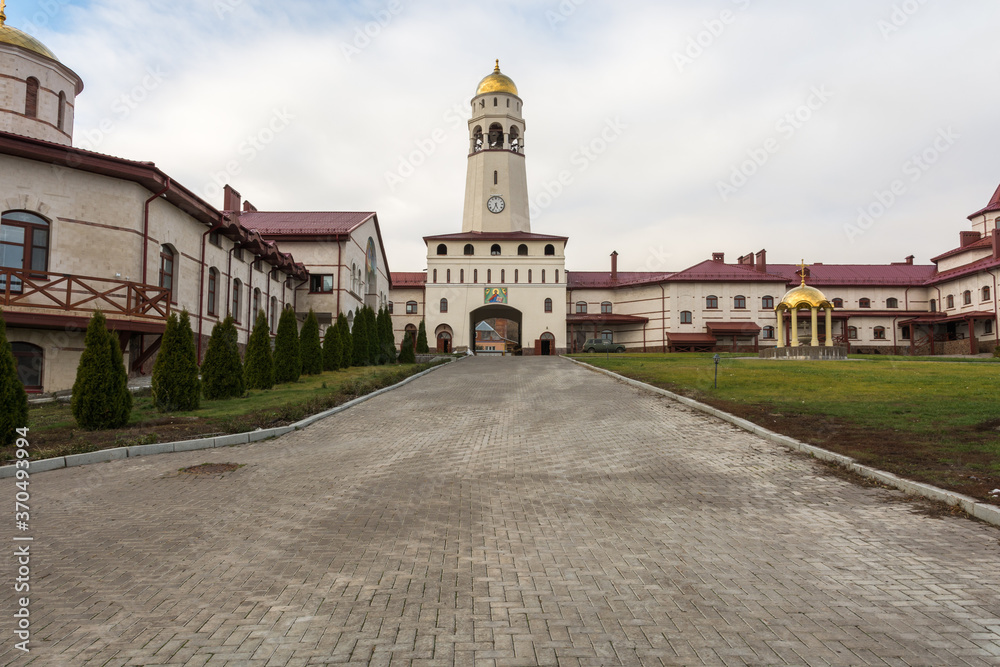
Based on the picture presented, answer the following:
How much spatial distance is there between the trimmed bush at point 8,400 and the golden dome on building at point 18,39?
1479 cm

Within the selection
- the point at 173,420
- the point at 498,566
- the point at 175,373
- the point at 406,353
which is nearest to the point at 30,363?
the point at 175,373

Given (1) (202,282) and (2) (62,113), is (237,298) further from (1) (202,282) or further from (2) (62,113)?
(2) (62,113)

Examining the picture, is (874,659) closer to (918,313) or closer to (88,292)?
(88,292)

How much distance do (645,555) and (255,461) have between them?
20.4ft

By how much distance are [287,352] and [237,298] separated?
6675mm

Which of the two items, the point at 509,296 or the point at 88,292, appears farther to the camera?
the point at 509,296

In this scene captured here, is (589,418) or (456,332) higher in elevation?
(456,332)

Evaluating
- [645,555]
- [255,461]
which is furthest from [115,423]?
[645,555]

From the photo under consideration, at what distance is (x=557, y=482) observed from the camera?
7.71 meters

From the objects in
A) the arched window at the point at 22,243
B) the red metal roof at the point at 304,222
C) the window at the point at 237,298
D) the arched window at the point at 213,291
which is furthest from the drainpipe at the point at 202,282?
the red metal roof at the point at 304,222

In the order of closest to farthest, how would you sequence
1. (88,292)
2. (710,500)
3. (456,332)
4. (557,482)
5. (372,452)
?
(710,500) → (557,482) → (372,452) → (88,292) → (456,332)

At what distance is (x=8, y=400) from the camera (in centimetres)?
973

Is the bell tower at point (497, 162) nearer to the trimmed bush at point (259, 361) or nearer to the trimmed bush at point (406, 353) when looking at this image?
the trimmed bush at point (406, 353)

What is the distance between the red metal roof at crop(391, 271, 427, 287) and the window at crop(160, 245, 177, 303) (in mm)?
40438
